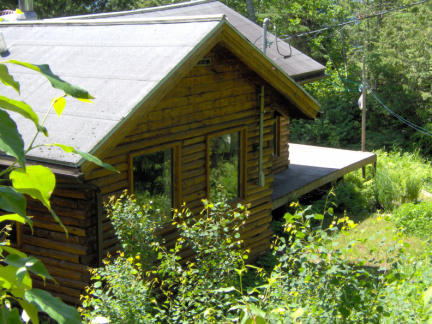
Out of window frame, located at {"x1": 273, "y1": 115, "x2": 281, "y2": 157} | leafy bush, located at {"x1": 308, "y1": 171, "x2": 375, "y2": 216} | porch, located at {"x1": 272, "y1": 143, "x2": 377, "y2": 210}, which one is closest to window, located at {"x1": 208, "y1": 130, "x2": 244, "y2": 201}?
porch, located at {"x1": 272, "y1": 143, "x2": 377, "y2": 210}

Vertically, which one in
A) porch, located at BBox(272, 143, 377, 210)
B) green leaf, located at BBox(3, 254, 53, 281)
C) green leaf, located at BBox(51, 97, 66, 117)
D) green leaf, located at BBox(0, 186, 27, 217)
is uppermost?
green leaf, located at BBox(51, 97, 66, 117)

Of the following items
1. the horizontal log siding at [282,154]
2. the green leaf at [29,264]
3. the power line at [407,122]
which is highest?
the green leaf at [29,264]

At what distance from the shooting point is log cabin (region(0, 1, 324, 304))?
6250mm

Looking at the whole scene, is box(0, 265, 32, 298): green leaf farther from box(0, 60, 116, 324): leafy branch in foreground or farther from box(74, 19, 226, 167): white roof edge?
box(74, 19, 226, 167): white roof edge

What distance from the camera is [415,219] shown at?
12289 mm

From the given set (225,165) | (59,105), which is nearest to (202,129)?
(225,165)

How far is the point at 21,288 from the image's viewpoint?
144 cm

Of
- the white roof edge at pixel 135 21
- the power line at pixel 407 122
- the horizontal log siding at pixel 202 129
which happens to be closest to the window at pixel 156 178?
the horizontal log siding at pixel 202 129

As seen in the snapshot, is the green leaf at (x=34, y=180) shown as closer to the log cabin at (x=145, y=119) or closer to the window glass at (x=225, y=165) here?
the log cabin at (x=145, y=119)

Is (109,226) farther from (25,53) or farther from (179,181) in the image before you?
(25,53)

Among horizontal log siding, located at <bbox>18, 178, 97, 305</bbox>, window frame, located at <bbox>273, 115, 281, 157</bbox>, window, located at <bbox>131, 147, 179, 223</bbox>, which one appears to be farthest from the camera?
window frame, located at <bbox>273, 115, 281, 157</bbox>

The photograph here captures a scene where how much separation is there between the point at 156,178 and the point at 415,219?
23.2ft

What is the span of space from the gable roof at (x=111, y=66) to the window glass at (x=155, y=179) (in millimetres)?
1153

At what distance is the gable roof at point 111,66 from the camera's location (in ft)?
19.7
